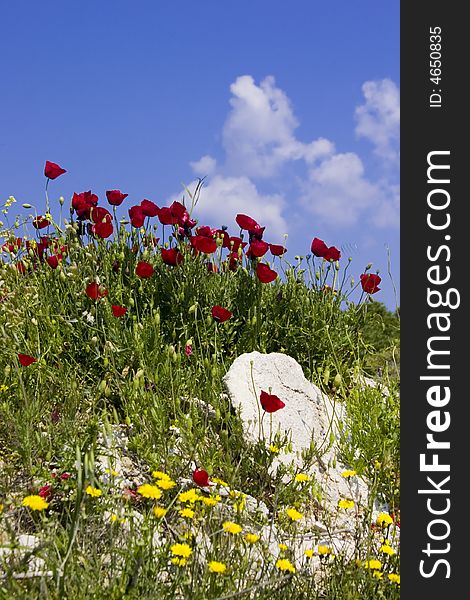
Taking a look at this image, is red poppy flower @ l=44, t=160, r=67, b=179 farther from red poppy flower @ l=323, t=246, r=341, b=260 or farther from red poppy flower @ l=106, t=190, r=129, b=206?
red poppy flower @ l=323, t=246, r=341, b=260

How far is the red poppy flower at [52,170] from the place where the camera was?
5965 mm

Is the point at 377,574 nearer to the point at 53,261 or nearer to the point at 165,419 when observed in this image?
the point at 165,419

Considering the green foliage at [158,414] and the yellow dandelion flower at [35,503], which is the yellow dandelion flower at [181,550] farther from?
the yellow dandelion flower at [35,503]

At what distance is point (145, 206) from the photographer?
19.3 feet

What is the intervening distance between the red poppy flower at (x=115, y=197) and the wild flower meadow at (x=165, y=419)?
2 cm

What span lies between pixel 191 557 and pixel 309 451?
1420 mm

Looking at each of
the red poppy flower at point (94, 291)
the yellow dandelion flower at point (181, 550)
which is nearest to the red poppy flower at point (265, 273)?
the red poppy flower at point (94, 291)

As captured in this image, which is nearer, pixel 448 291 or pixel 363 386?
pixel 448 291

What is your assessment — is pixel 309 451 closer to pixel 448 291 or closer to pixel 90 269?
pixel 448 291

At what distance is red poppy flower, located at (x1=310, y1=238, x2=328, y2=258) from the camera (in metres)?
6.04

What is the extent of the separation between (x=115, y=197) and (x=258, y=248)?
1254 millimetres

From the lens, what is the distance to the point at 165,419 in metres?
4.40

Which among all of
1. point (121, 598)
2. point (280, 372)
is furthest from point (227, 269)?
point (121, 598)

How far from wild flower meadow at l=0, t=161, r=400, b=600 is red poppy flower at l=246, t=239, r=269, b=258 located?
17 millimetres
